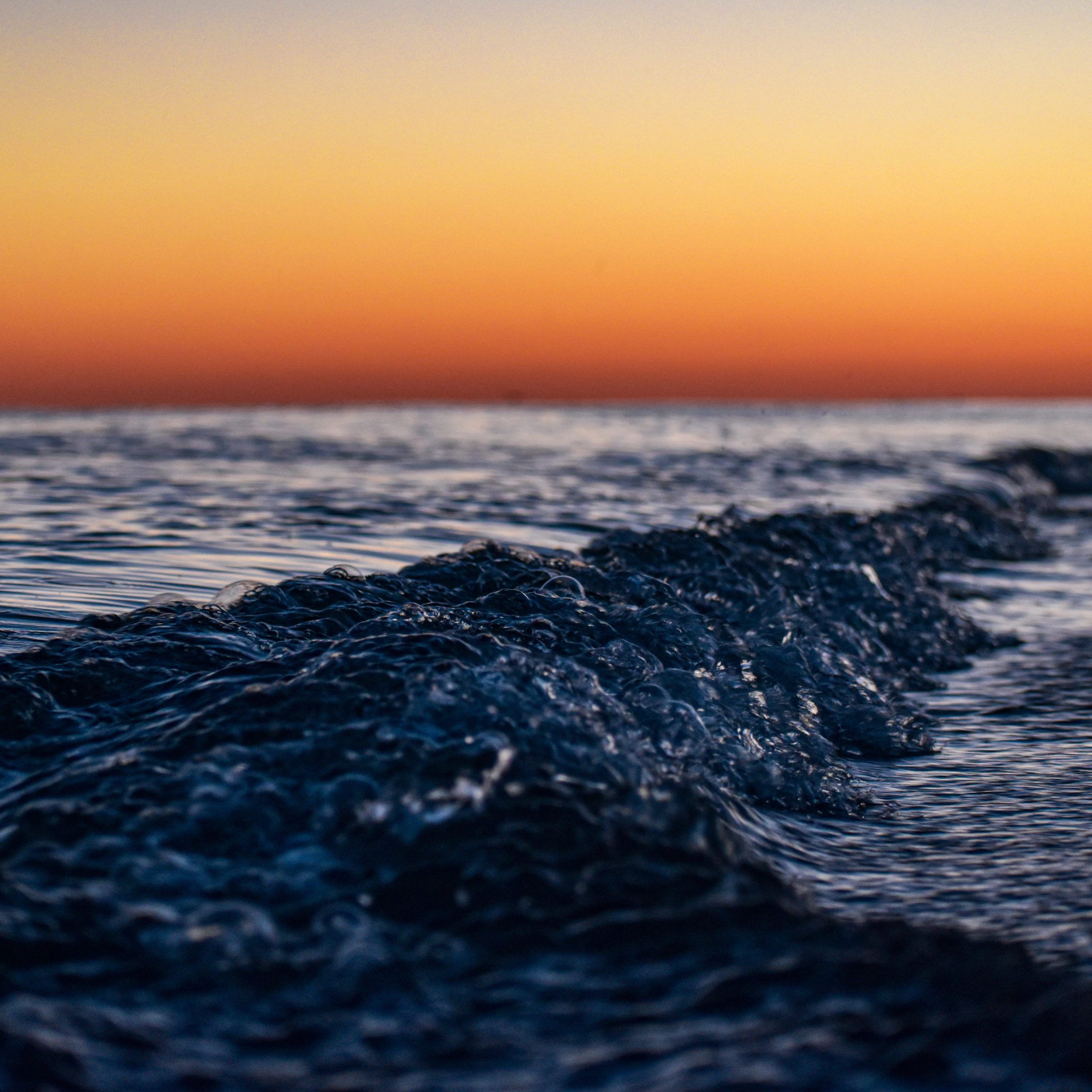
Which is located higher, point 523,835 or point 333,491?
point 333,491

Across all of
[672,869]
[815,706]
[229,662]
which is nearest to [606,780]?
[672,869]

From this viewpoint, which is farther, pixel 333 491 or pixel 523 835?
pixel 333 491

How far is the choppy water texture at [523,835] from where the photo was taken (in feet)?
8.57

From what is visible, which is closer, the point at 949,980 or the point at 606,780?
the point at 949,980

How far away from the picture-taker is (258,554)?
891 cm

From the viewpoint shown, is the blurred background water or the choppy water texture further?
the blurred background water

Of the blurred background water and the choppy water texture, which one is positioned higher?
the blurred background water

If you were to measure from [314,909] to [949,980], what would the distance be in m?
1.65

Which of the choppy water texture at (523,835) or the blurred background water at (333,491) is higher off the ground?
the blurred background water at (333,491)

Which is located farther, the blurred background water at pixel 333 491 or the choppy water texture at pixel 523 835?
the blurred background water at pixel 333 491

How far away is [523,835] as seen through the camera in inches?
135

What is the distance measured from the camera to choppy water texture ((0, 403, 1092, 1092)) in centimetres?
261

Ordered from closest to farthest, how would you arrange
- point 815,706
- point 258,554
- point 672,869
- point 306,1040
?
point 306,1040
point 672,869
point 815,706
point 258,554

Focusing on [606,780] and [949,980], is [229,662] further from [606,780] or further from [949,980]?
[949,980]
